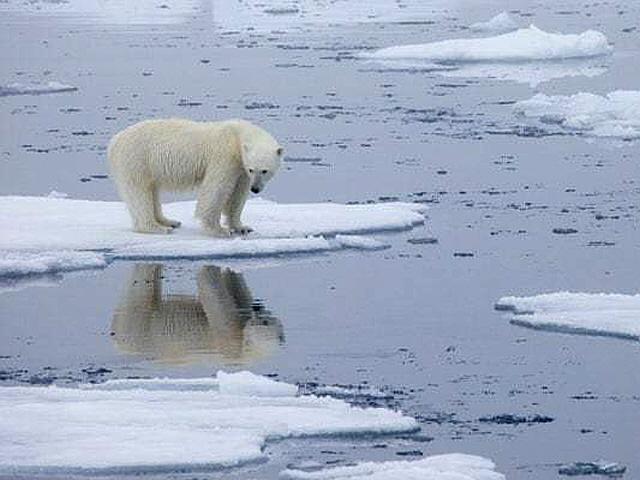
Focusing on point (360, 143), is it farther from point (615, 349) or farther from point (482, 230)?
point (615, 349)

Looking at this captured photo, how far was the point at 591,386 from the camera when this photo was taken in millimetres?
6793

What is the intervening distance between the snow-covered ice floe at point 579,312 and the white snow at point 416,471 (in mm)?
1953

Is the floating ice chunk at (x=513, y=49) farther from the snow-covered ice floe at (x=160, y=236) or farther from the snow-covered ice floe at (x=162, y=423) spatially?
the snow-covered ice floe at (x=162, y=423)

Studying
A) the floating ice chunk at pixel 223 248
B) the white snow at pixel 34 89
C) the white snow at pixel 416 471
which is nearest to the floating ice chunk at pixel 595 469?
the white snow at pixel 416 471

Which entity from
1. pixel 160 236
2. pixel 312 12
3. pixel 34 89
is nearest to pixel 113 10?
pixel 312 12

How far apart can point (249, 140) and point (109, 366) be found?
2808 millimetres

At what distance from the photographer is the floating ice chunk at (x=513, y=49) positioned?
21.2 meters

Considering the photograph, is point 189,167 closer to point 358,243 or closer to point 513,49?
point 358,243

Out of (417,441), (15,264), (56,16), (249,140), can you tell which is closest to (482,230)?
(249,140)

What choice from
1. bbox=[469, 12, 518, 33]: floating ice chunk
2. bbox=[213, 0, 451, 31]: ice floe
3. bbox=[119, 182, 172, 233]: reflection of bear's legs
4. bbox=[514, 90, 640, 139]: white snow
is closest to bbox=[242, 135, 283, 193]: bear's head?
bbox=[119, 182, 172, 233]: reflection of bear's legs

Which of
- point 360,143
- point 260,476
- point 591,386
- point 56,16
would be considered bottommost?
point 260,476

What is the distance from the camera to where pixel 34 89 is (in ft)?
62.3

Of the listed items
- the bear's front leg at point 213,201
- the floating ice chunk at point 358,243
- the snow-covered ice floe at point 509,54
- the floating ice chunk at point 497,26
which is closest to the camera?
the floating ice chunk at point 358,243

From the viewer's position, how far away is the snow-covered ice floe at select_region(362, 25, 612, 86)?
21.0 m
